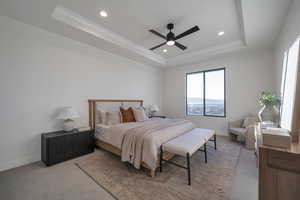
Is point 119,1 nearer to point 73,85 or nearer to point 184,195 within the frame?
point 73,85

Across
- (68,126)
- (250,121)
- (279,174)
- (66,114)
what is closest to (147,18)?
(66,114)

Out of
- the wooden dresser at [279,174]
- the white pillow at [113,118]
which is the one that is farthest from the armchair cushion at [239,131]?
the white pillow at [113,118]

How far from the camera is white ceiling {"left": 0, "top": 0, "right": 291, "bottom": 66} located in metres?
2.16

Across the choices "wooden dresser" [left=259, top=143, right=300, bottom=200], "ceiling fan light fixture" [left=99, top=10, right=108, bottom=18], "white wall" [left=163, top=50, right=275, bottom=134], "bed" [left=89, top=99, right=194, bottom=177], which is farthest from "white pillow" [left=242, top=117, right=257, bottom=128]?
"ceiling fan light fixture" [left=99, top=10, right=108, bottom=18]

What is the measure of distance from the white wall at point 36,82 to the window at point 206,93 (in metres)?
3.65

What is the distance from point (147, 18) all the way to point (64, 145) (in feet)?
10.8

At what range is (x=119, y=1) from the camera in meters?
2.22

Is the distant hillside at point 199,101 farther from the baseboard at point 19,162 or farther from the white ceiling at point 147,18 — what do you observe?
Result: the baseboard at point 19,162

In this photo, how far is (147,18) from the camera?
2.67 meters

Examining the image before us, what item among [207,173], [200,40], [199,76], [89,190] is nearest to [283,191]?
[207,173]

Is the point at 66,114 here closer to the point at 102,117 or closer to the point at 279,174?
the point at 102,117

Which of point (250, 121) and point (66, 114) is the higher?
point (66, 114)

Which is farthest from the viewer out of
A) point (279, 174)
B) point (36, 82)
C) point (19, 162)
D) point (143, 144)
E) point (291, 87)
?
point (36, 82)

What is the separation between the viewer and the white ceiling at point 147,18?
2164 mm
